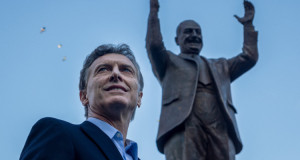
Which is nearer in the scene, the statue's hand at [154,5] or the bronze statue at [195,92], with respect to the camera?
the bronze statue at [195,92]

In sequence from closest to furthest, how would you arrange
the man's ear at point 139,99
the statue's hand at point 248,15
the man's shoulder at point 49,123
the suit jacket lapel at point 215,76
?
the man's shoulder at point 49,123 → the man's ear at point 139,99 → the suit jacket lapel at point 215,76 → the statue's hand at point 248,15

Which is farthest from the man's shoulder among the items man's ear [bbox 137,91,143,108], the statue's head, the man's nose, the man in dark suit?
the statue's head

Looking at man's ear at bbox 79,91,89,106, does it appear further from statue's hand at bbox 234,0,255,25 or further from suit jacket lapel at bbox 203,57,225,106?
statue's hand at bbox 234,0,255,25

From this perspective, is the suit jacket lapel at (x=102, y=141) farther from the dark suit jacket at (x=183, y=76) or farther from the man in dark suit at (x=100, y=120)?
the dark suit jacket at (x=183, y=76)

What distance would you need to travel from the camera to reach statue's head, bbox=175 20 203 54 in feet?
23.9

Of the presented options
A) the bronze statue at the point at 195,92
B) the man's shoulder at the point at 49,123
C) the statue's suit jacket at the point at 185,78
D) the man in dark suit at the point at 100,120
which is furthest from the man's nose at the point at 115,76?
the statue's suit jacket at the point at 185,78

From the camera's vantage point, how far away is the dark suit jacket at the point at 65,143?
2.06 meters

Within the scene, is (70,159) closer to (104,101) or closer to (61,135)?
(61,135)

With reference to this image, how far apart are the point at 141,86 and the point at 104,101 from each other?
0.52 m

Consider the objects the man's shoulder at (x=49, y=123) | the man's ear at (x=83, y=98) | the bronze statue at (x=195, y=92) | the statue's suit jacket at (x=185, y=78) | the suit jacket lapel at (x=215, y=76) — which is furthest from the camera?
the suit jacket lapel at (x=215, y=76)

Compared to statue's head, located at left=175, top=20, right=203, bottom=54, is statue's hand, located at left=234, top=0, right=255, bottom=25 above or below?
above

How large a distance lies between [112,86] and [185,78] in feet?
14.3

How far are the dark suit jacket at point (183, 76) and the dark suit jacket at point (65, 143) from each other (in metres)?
4.11

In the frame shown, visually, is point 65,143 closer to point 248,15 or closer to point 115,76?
point 115,76
